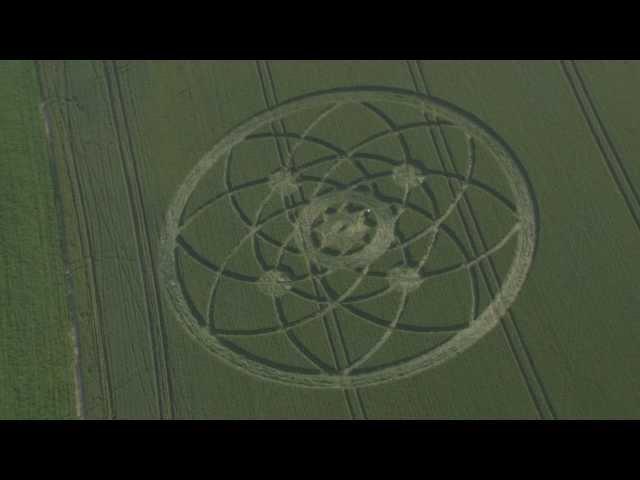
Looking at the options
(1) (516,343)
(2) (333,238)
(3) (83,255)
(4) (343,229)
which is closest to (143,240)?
(3) (83,255)

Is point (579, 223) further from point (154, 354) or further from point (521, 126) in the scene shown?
point (154, 354)

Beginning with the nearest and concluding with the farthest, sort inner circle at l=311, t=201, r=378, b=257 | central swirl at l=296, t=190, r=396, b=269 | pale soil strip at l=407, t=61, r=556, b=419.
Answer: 1. pale soil strip at l=407, t=61, r=556, b=419
2. central swirl at l=296, t=190, r=396, b=269
3. inner circle at l=311, t=201, r=378, b=257

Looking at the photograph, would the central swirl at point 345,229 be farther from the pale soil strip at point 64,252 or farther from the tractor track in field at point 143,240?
the pale soil strip at point 64,252

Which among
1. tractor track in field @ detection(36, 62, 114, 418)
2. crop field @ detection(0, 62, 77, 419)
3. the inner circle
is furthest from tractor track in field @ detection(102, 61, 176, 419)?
the inner circle

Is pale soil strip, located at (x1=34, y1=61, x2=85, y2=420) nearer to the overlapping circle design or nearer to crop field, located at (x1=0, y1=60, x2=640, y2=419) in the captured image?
crop field, located at (x1=0, y1=60, x2=640, y2=419)

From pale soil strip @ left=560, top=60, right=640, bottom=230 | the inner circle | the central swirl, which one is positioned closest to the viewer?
the central swirl

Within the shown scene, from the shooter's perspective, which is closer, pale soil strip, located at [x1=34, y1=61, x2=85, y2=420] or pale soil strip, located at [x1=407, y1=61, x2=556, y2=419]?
pale soil strip, located at [x1=407, y1=61, x2=556, y2=419]
